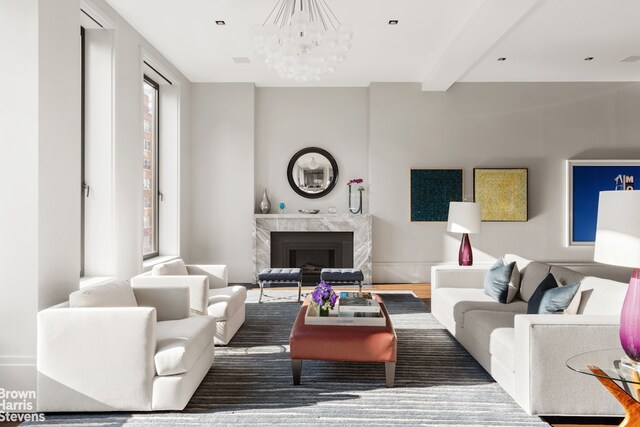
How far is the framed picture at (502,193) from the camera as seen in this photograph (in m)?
6.96

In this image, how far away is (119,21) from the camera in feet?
14.9

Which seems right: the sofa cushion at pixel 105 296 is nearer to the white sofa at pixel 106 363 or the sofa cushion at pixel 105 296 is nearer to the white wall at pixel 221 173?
the white sofa at pixel 106 363

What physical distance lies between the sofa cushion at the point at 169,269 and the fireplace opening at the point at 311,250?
256 cm

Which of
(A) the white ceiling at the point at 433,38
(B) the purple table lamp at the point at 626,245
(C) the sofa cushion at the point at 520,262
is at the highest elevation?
(A) the white ceiling at the point at 433,38

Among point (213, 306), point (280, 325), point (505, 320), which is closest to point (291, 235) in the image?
point (280, 325)

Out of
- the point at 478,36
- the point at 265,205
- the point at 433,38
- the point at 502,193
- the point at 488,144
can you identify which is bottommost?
the point at 265,205

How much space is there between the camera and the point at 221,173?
23.1 ft

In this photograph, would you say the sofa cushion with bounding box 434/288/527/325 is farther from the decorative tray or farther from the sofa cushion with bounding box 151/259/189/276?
the sofa cushion with bounding box 151/259/189/276

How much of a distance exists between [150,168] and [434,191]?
13.6ft

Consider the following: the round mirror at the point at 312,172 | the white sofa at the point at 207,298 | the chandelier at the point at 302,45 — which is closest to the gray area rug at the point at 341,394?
the white sofa at the point at 207,298

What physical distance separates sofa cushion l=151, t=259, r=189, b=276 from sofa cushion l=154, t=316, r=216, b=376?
935mm

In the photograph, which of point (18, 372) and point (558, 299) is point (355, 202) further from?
point (18, 372)

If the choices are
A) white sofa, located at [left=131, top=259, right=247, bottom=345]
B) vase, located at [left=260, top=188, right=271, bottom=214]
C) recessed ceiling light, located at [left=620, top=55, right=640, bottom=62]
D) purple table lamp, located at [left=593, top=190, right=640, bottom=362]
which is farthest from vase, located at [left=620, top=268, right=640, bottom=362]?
vase, located at [left=260, top=188, right=271, bottom=214]

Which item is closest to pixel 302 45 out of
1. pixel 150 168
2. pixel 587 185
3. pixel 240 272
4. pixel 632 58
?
pixel 150 168
